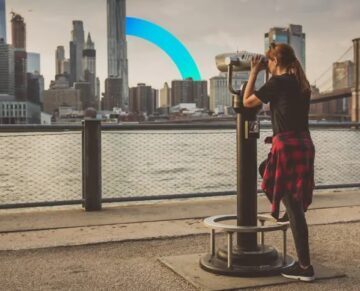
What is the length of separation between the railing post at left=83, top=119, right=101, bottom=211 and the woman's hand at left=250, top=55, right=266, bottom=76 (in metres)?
3.08

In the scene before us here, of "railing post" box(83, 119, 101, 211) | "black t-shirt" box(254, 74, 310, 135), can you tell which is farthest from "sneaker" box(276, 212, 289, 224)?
"railing post" box(83, 119, 101, 211)

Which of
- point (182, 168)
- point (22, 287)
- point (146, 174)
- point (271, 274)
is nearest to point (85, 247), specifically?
point (22, 287)

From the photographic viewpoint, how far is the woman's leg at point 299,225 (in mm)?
3877

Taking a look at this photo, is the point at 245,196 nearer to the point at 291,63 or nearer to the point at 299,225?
the point at 299,225

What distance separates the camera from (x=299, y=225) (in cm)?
388

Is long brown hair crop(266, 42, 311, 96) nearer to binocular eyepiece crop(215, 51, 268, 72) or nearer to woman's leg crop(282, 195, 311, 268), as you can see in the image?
binocular eyepiece crop(215, 51, 268, 72)

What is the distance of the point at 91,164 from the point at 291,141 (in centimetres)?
335

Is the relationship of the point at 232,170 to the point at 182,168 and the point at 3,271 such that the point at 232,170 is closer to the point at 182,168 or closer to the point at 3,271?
the point at 182,168

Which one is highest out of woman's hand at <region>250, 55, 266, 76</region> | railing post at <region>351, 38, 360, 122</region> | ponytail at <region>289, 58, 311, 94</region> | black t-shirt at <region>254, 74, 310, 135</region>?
railing post at <region>351, 38, 360, 122</region>

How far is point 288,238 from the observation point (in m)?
5.25

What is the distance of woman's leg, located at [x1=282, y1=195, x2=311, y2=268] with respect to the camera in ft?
12.7

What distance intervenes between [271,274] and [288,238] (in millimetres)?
1256

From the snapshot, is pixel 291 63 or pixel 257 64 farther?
pixel 257 64

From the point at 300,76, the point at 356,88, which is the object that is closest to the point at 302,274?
the point at 300,76
